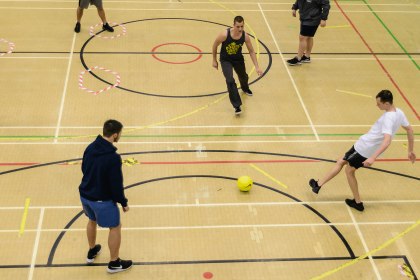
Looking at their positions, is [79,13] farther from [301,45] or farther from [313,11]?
[313,11]

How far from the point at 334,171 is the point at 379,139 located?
0.78m

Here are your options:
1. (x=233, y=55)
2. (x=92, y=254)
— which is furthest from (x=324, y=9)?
(x=92, y=254)

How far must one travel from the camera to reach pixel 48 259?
5281 mm

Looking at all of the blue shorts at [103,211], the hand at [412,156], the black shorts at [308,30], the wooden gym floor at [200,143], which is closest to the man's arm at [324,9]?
the black shorts at [308,30]

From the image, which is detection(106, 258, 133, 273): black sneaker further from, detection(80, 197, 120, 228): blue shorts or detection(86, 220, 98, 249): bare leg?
detection(80, 197, 120, 228): blue shorts

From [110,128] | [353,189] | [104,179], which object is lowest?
[353,189]

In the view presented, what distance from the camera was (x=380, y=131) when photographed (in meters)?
5.62

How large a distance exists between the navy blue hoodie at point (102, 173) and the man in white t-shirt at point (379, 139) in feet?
9.78

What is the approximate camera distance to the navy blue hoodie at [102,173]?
175 inches

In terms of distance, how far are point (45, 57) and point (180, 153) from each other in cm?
406

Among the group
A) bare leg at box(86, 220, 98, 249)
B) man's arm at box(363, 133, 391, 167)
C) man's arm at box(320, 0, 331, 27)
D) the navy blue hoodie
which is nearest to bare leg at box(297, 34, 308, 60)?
man's arm at box(320, 0, 331, 27)

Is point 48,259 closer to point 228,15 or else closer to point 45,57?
point 45,57

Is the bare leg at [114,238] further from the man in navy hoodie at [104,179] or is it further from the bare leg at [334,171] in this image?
the bare leg at [334,171]

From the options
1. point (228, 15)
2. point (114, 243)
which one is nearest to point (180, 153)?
point (114, 243)
